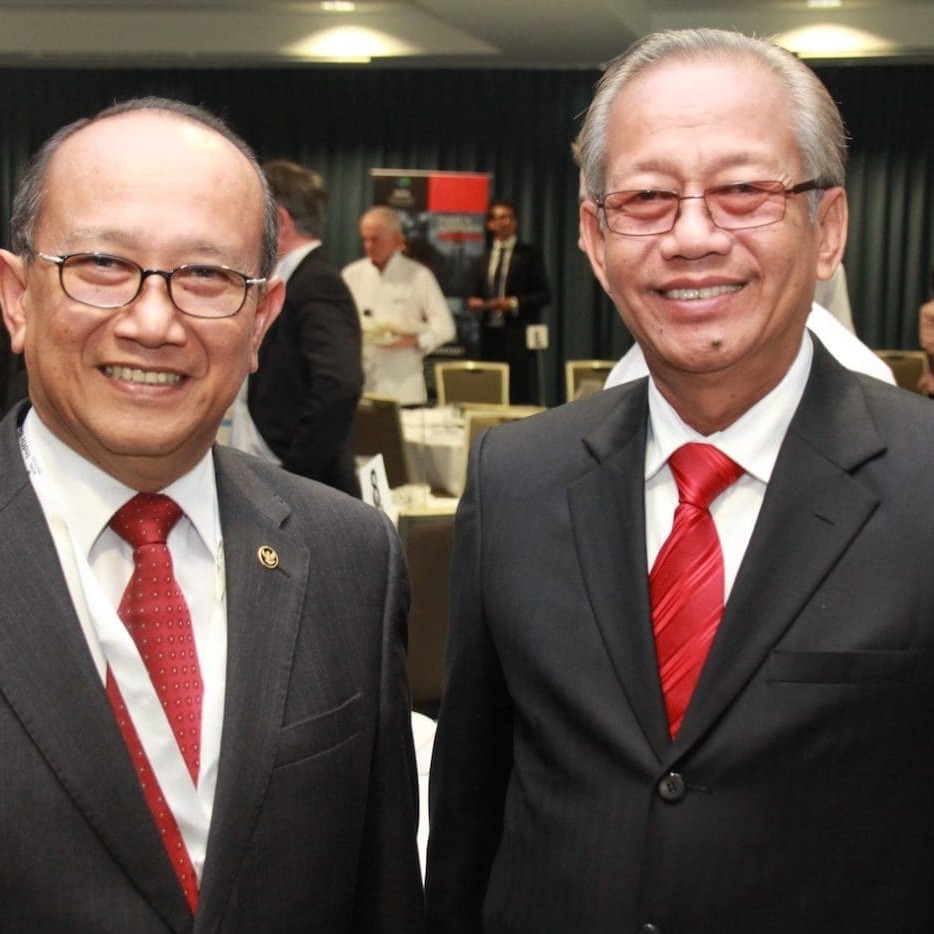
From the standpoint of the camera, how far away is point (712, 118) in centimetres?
140

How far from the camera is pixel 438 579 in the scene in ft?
12.1

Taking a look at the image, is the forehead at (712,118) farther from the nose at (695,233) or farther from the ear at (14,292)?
the ear at (14,292)

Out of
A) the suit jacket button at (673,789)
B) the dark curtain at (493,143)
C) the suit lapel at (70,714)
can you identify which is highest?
the dark curtain at (493,143)

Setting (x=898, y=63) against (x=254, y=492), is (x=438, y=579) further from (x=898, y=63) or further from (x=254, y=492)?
(x=898, y=63)

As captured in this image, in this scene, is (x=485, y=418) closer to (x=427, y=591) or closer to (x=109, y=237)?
(x=427, y=591)

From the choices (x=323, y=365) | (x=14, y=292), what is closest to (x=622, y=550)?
(x=14, y=292)

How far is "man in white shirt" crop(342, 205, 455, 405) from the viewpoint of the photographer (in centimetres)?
841

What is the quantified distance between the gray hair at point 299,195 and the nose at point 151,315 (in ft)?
11.1

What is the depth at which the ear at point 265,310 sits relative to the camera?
146 cm

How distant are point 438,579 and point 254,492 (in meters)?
2.18

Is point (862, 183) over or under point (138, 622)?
over

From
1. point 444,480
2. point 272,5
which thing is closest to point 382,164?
point 272,5

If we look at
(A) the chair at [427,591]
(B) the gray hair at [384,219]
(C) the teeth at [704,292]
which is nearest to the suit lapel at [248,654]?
(C) the teeth at [704,292]

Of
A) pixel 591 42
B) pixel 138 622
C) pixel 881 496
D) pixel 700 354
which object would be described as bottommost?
pixel 138 622
